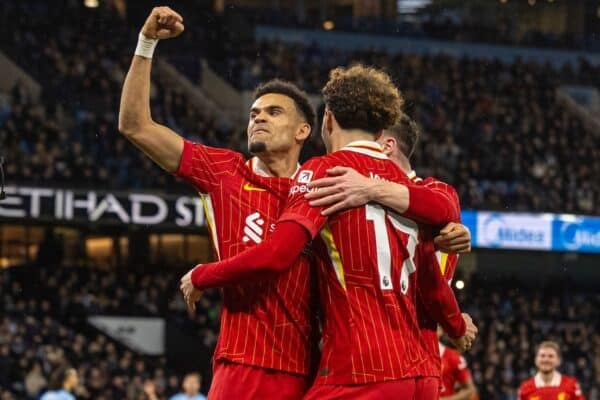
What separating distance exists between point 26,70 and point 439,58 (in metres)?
12.6

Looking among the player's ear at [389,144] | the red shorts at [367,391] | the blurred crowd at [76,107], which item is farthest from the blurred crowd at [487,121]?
the red shorts at [367,391]

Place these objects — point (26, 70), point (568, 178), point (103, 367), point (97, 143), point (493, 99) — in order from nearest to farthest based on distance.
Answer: point (103, 367) → point (97, 143) → point (26, 70) → point (568, 178) → point (493, 99)

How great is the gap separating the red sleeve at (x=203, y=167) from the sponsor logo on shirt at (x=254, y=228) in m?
0.25

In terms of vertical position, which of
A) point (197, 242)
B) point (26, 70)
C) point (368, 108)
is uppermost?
point (26, 70)

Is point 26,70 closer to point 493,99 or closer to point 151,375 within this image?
point 151,375

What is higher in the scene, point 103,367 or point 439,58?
point 439,58

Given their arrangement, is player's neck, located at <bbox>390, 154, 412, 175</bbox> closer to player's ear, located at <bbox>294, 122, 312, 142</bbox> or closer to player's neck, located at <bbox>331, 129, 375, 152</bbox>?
player's ear, located at <bbox>294, 122, 312, 142</bbox>

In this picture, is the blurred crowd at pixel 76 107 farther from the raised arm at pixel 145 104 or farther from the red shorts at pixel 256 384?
the red shorts at pixel 256 384

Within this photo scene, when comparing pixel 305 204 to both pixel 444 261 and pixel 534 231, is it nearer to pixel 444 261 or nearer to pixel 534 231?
pixel 444 261

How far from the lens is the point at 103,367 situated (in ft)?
70.3

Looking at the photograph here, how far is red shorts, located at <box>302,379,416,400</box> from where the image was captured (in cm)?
493

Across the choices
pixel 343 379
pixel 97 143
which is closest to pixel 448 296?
pixel 343 379

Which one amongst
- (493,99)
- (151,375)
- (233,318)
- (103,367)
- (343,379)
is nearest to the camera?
(343,379)

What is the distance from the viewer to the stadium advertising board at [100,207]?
2508 centimetres
